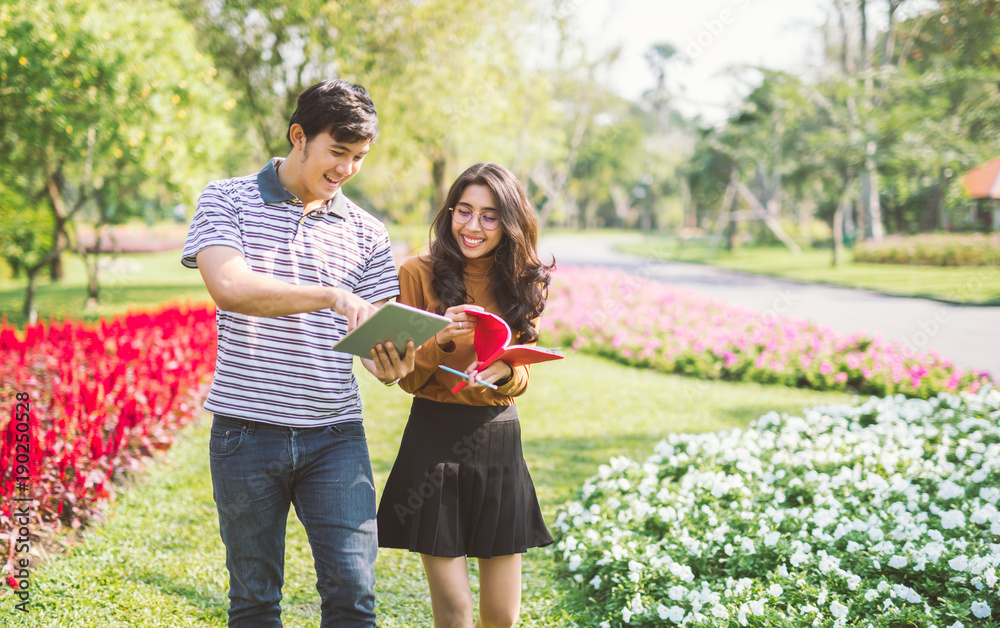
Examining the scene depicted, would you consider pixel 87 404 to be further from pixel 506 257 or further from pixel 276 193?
pixel 506 257

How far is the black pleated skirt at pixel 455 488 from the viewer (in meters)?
2.19

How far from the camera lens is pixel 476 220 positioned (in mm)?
2268

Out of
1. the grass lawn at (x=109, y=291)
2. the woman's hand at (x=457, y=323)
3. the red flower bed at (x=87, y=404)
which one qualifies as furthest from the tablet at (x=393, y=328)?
the grass lawn at (x=109, y=291)

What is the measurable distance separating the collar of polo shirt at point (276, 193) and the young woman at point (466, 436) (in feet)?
1.08

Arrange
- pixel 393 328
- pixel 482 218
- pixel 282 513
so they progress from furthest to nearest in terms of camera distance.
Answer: pixel 482 218 → pixel 282 513 → pixel 393 328

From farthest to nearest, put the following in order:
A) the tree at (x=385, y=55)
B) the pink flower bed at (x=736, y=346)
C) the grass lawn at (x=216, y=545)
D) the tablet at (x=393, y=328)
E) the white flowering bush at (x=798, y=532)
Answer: the tree at (x=385, y=55) → the pink flower bed at (x=736, y=346) → the grass lawn at (x=216, y=545) → the white flowering bush at (x=798, y=532) → the tablet at (x=393, y=328)

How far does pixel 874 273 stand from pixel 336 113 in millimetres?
20267

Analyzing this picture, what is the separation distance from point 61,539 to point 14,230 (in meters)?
11.8

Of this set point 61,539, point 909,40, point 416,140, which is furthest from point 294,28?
point 909,40

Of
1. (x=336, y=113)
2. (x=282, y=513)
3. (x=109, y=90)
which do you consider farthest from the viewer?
(x=109, y=90)

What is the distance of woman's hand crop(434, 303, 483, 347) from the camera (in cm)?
199

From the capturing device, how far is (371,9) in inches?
401

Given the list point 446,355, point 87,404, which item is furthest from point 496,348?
point 87,404

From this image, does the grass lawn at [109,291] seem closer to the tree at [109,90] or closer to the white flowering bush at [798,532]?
the tree at [109,90]
